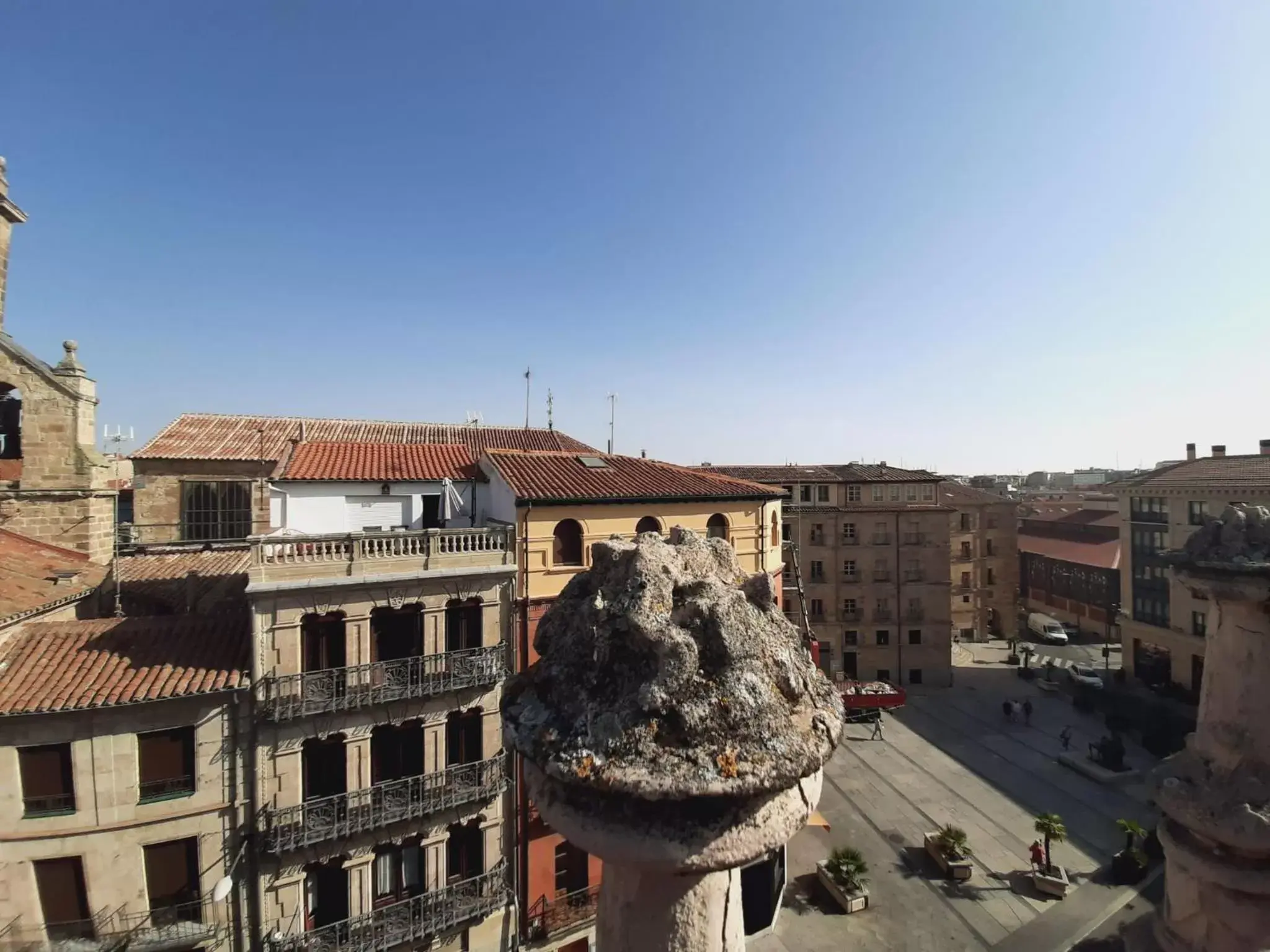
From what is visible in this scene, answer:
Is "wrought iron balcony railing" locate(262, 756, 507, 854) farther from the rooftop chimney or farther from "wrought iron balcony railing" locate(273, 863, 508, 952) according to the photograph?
the rooftop chimney

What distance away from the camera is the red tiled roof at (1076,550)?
49.3 metres

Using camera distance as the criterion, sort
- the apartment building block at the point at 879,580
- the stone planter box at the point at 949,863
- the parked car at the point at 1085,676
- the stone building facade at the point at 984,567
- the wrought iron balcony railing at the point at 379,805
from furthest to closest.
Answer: the stone building facade at the point at 984,567
the apartment building block at the point at 879,580
the parked car at the point at 1085,676
the stone planter box at the point at 949,863
the wrought iron balcony railing at the point at 379,805

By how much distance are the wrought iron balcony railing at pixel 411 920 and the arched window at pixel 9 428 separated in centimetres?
1606

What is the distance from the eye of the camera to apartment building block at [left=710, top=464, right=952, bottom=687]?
128 feet

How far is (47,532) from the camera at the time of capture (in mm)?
16828

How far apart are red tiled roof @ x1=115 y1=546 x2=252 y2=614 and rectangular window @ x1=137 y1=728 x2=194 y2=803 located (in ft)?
10.1

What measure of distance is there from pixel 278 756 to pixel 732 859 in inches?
610

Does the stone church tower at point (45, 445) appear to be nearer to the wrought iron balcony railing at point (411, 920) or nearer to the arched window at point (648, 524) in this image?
the wrought iron balcony railing at point (411, 920)

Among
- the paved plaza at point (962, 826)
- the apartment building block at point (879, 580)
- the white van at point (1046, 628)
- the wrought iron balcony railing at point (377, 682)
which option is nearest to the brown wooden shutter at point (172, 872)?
the wrought iron balcony railing at point (377, 682)

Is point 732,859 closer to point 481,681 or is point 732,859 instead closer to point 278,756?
point 481,681

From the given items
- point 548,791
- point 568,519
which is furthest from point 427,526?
point 548,791

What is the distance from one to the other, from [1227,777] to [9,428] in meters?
27.8

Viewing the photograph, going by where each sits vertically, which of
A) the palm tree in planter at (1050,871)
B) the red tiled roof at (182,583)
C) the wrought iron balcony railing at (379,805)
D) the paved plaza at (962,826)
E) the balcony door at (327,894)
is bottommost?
the paved plaza at (962,826)

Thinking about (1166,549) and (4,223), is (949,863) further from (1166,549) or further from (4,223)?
(4,223)
